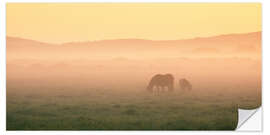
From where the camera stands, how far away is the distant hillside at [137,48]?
9391 millimetres

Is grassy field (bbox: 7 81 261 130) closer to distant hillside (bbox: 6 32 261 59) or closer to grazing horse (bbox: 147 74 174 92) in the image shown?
grazing horse (bbox: 147 74 174 92)

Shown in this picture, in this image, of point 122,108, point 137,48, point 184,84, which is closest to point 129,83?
point 122,108

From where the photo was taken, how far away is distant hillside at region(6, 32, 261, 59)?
9391 mm

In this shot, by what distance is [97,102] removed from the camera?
9.45 m

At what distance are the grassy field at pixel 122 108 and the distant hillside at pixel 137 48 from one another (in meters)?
0.45

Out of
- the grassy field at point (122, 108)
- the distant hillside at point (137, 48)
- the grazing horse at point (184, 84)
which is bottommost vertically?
the grassy field at point (122, 108)

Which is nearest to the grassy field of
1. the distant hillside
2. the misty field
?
the misty field

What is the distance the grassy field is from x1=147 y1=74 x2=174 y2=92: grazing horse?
0.34 feet

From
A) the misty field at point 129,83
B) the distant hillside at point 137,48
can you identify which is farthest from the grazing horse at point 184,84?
the distant hillside at point 137,48

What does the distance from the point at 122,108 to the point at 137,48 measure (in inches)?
32.3

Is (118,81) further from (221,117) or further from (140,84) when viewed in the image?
(221,117)

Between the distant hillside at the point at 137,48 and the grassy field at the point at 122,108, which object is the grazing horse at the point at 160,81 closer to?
the grassy field at the point at 122,108

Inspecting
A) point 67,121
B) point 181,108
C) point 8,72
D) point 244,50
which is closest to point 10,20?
point 8,72

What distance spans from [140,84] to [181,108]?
2.07ft
